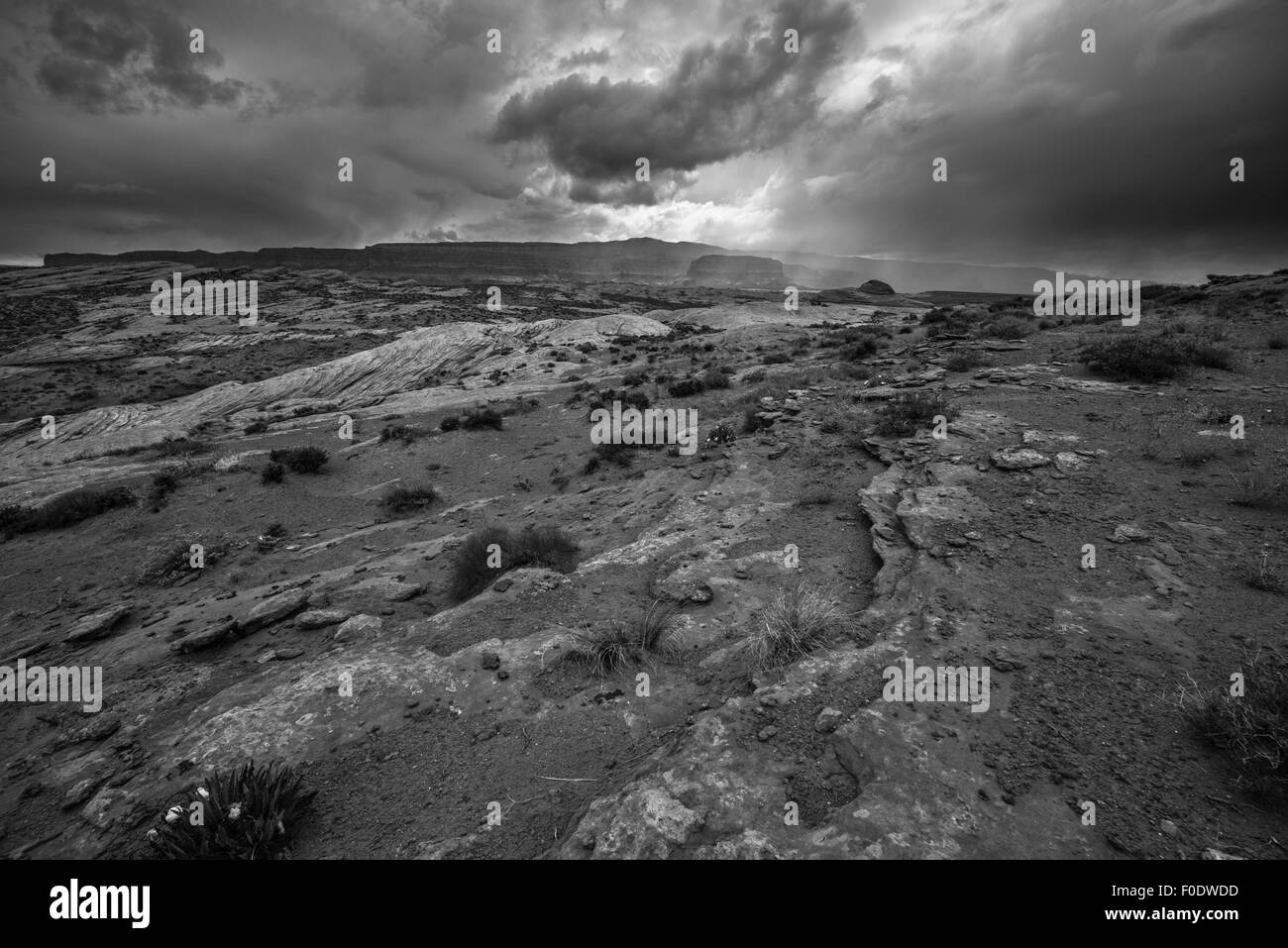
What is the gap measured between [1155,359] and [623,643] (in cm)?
1617

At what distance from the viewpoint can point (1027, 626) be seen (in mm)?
5473

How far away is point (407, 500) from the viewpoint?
13.9 metres

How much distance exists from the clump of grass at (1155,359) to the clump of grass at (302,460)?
25.1m

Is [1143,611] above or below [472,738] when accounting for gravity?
above

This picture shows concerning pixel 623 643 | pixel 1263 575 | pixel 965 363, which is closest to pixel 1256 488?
pixel 1263 575

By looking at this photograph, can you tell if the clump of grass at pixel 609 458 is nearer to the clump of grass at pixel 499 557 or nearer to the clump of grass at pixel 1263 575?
the clump of grass at pixel 499 557

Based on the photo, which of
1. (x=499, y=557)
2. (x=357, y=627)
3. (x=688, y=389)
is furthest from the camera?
(x=688, y=389)

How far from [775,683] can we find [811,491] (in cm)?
556

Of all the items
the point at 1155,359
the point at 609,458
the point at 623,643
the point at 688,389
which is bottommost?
the point at 623,643

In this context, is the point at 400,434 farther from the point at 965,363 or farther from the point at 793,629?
the point at 965,363

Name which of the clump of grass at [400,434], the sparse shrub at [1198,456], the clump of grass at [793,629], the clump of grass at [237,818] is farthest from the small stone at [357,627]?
the sparse shrub at [1198,456]

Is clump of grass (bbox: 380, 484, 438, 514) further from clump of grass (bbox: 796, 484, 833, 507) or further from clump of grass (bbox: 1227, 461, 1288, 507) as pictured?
clump of grass (bbox: 1227, 461, 1288, 507)
